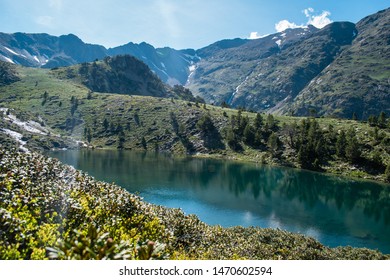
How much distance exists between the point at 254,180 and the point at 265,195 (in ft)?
70.7

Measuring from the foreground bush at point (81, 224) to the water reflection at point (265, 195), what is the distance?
3560cm

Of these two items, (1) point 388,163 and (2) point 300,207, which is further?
(1) point 388,163

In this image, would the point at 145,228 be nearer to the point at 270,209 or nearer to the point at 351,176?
the point at 270,209

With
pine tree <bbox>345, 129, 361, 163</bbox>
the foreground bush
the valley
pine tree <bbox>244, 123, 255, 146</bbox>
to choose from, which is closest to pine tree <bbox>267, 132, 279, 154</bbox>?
the valley

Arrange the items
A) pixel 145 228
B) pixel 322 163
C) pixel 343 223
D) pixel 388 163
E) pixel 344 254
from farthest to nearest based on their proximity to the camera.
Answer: pixel 322 163 → pixel 388 163 → pixel 343 223 → pixel 344 254 → pixel 145 228

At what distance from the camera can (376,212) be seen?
3504 inches

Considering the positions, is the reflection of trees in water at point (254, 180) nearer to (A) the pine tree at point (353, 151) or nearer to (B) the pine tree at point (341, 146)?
(A) the pine tree at point (353, 151)

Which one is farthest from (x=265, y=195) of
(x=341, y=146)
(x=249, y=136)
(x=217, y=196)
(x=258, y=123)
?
(x=258, y=123)

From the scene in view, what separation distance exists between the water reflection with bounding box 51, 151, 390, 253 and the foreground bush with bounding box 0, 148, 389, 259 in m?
35.6

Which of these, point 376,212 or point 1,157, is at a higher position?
point 1,157

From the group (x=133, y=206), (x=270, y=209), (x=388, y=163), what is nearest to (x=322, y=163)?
(x=388, y=163)

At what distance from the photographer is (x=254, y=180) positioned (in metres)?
124

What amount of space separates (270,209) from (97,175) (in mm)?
61145

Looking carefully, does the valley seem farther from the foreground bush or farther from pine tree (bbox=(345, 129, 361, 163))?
pine tree (bbox=(345, 129, 361, 163))
